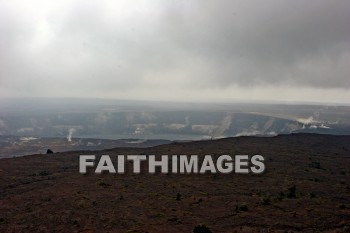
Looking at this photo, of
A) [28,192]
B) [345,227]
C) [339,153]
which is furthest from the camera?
[339,153]

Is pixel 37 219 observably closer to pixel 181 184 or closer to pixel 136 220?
pixel 136 220

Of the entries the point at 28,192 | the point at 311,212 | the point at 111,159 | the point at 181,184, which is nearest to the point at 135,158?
the point at 111,159

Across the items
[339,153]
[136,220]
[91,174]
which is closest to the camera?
[136,220]

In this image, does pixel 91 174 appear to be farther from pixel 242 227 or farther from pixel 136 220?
pixel 242 227

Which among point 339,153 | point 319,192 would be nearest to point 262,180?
point 319,192

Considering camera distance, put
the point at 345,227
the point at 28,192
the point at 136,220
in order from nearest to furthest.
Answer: the point at 345,227 → the point at 136,220 → the point at 28,192

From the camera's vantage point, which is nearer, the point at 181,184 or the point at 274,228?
the point at 274,228
